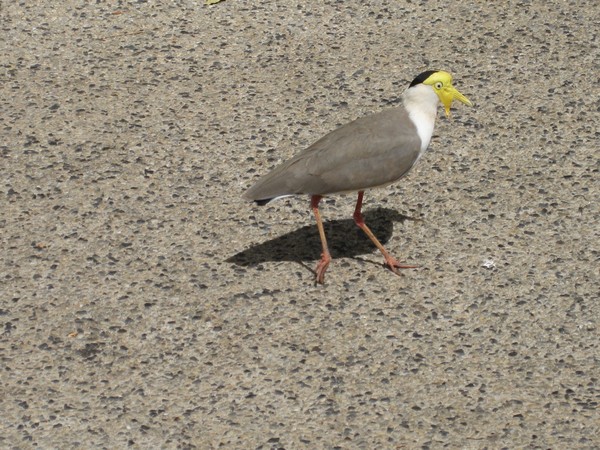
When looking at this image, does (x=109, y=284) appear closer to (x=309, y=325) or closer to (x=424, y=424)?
(x=309, y=325)

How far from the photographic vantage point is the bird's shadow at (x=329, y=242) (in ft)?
18.6

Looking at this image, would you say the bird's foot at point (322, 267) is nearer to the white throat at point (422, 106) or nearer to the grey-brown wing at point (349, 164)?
the grey-brown wing at point (349, 164)

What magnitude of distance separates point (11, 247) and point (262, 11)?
2.73 metres

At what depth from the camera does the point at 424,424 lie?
465 cm

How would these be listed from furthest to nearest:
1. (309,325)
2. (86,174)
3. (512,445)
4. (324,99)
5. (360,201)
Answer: (324,99) → (86,174) → (360,201) → (309,325) → (512,445)

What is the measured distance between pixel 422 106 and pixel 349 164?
1.74 feet

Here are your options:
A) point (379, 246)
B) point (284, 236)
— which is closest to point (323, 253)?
point (379, 246)

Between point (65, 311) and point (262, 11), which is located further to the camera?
point (262, 11)

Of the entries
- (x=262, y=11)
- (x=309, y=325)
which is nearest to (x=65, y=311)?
(x=309, y=325)

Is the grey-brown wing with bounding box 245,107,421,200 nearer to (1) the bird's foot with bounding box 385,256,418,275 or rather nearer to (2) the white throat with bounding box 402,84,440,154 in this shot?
(2) the white throat with bounding box 402,84,440,154

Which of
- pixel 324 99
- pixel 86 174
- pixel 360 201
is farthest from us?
pixel 324 99

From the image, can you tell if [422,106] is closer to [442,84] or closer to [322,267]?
[442,84]

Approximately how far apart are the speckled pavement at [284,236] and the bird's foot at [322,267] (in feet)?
0.18

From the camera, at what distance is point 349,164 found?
18.0ft
